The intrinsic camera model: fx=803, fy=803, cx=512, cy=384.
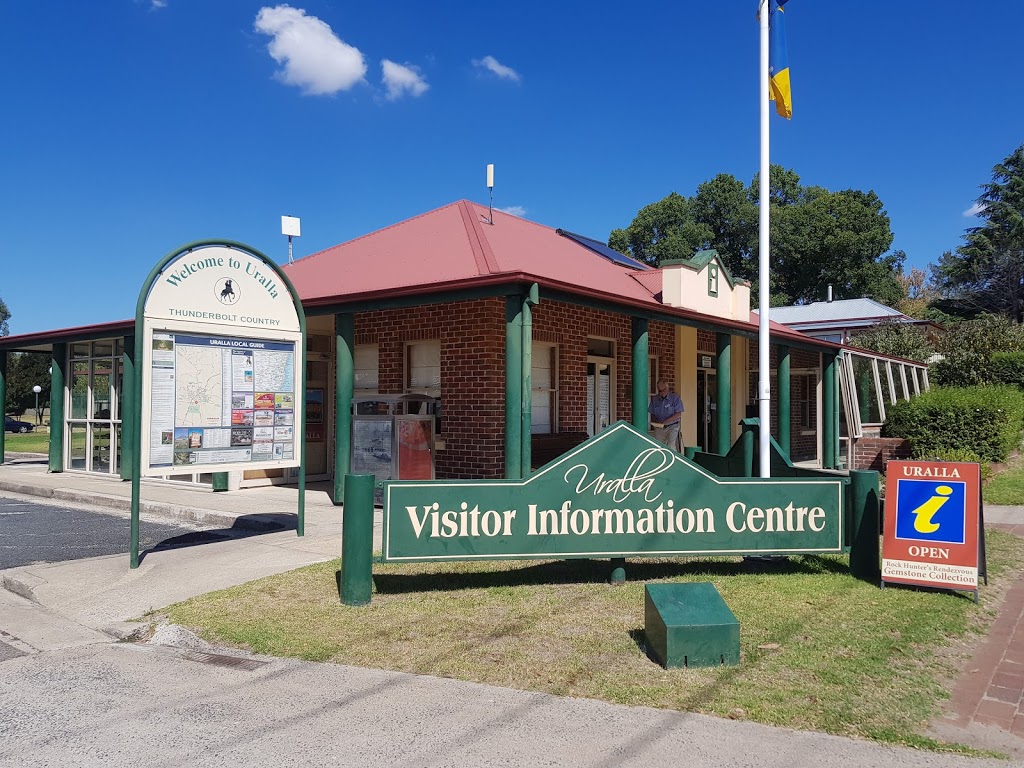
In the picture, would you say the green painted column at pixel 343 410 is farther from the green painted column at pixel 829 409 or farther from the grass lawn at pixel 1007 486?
the green painted column at pixel 829 409

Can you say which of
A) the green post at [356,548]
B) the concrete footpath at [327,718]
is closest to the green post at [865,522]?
the concrete footpath at [327,718]

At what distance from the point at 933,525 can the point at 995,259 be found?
4806 centimetres

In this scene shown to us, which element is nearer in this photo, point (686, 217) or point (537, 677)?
point (537, 677)

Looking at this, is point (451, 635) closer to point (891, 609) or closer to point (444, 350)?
point (891, 609)

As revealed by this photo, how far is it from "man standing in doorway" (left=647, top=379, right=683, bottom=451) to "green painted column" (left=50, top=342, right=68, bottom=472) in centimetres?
1162

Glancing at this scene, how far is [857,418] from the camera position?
17.5 m

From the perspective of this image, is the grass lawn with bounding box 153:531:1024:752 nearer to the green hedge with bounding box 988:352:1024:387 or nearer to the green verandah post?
the green verandah post

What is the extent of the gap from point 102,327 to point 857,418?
15.2 metres

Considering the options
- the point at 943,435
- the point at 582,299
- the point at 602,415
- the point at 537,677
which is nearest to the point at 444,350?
the point at 582,299

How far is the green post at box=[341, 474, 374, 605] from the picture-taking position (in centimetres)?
589

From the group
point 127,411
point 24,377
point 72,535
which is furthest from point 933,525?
point 24,377

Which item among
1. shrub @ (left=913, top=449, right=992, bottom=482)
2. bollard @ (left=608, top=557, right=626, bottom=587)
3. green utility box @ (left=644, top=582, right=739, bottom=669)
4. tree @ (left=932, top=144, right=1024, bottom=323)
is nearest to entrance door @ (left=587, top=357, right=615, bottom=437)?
shrub @ (left=913, top=449, right=992, bottom=482)

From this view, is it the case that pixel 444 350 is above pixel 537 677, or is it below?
above

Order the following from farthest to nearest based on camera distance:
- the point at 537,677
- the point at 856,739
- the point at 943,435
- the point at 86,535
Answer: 1. the point at 943,435
2. the point at 86,535
3. the point at 537,677
4. the point at 856,739
